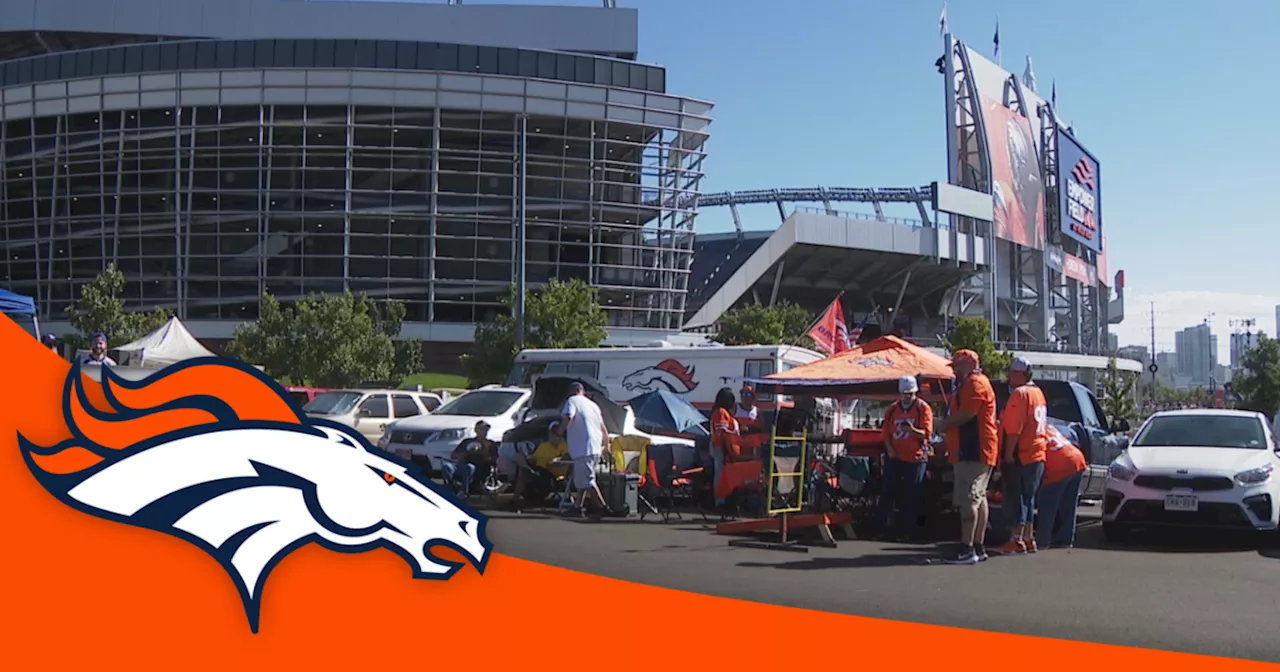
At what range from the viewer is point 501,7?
5891 cm

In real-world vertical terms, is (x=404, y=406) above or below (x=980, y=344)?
below

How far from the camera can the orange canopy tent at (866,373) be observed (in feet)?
41.5

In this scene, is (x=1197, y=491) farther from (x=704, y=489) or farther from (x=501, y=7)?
(x=501, y=7)

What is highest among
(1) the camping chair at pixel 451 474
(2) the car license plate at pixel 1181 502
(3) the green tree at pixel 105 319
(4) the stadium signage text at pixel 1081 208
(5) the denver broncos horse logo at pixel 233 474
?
(4) the stadium signage text at pixel 1081 208

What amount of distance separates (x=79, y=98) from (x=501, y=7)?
864 inches

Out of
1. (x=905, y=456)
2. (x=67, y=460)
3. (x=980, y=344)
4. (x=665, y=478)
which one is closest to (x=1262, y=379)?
(x=980, y=344)

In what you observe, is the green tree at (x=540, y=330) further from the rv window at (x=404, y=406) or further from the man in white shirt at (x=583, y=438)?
the man in white shirt at (x=583, y=438)

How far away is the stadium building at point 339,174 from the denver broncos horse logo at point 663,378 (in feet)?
90.7

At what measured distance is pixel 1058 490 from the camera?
35.5 feet

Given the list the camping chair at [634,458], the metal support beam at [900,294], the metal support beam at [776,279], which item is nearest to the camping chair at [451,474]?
the camping chair at [634,458]

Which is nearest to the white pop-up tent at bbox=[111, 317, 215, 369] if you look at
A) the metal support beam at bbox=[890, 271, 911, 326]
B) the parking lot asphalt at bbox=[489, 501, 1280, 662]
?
the parking lot asphalt at bbox=[489, 501, 1280, 662]

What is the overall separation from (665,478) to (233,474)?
10.5m

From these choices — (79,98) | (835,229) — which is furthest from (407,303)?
(835,229)

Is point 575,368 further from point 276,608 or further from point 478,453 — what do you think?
point 276,608
